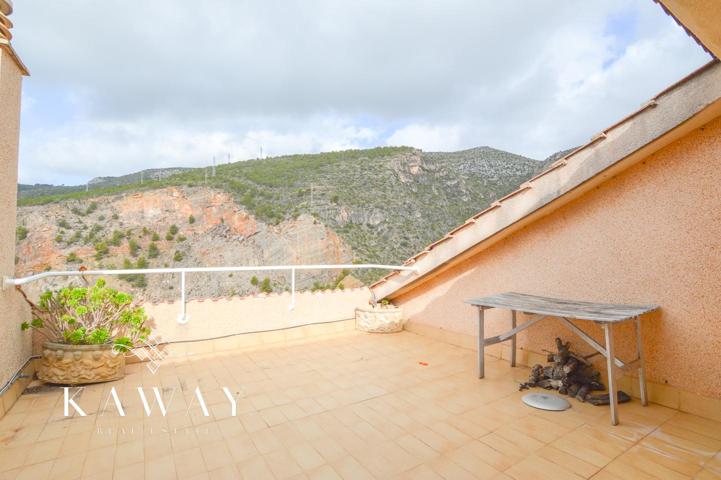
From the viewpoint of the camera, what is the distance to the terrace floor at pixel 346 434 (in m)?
2.28

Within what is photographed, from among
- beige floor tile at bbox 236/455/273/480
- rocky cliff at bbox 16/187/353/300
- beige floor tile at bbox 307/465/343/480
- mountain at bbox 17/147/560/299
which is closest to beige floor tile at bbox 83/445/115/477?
Answer: beige floor tile at bbox 236/455/273/480

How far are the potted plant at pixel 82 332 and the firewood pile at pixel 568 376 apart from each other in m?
4.32

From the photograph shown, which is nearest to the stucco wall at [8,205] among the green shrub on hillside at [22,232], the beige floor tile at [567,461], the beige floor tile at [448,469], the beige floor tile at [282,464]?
the beige floor tile at [282,464]

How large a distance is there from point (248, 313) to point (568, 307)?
13.4 ft

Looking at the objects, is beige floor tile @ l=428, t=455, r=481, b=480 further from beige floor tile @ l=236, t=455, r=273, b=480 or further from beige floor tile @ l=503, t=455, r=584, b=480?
beige floor tile @ l=236, t=455, r=273, b=480

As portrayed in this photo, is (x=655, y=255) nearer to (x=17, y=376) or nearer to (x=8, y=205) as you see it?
(x=8, y=205)

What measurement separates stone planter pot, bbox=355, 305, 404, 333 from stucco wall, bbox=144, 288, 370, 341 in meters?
0.28

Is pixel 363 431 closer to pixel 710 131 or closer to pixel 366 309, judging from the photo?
pixel 366 309

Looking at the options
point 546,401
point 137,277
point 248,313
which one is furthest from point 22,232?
point 546,401

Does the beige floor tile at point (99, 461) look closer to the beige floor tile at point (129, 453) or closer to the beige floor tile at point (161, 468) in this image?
the beige floor tile at point (129, 453)

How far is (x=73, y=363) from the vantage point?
11.7ft

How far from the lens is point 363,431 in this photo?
278 centimetres

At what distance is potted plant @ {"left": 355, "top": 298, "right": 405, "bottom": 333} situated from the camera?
19.4 feet

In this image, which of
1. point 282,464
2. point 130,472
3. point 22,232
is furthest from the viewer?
point 22,232
